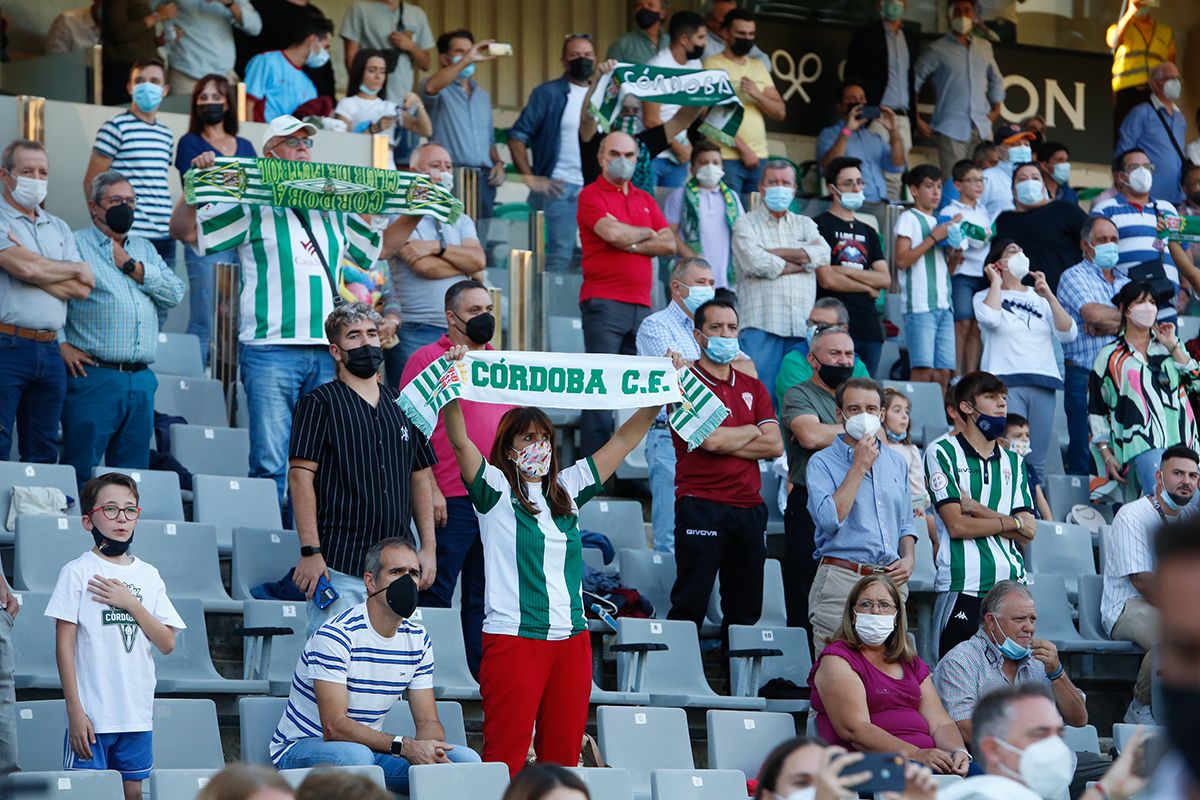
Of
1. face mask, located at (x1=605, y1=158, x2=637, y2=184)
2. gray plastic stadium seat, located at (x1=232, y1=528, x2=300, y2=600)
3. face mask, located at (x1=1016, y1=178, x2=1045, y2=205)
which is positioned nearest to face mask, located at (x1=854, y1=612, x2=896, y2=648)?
gray plastic stadium seat, located at (x1=232, y1=528, x2=300, y2=600)

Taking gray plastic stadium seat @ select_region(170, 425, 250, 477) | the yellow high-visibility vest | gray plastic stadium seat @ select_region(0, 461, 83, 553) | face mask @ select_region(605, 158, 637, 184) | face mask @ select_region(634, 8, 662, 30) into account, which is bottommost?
gray plastic stadium seat @ select_region(0, 461, 83, 553)

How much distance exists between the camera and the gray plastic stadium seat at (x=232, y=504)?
26.4 feet

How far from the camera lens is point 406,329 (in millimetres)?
9258

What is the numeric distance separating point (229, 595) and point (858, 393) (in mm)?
2734

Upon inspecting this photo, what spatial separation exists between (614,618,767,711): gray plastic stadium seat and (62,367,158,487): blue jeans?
229 centimetres

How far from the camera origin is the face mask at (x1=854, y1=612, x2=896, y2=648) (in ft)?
23.0

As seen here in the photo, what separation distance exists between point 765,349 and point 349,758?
4526mm

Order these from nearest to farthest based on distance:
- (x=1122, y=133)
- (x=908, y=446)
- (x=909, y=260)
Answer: (x=908, y=446)
(x=909, y=260)
(x=1122, y=133)

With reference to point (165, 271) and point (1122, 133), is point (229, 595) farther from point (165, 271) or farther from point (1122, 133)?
point (1122, 133)

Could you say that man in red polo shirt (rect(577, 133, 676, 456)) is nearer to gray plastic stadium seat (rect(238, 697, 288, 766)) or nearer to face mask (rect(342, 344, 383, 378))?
face mask (rect(342, 344, 383, 378))

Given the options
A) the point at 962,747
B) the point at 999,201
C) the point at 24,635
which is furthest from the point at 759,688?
the point at 999,201

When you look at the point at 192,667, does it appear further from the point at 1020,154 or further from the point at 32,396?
the point at 1020,154

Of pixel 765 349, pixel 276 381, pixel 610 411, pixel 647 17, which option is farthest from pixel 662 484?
pixel 647 17

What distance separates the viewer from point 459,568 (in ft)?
25.3
